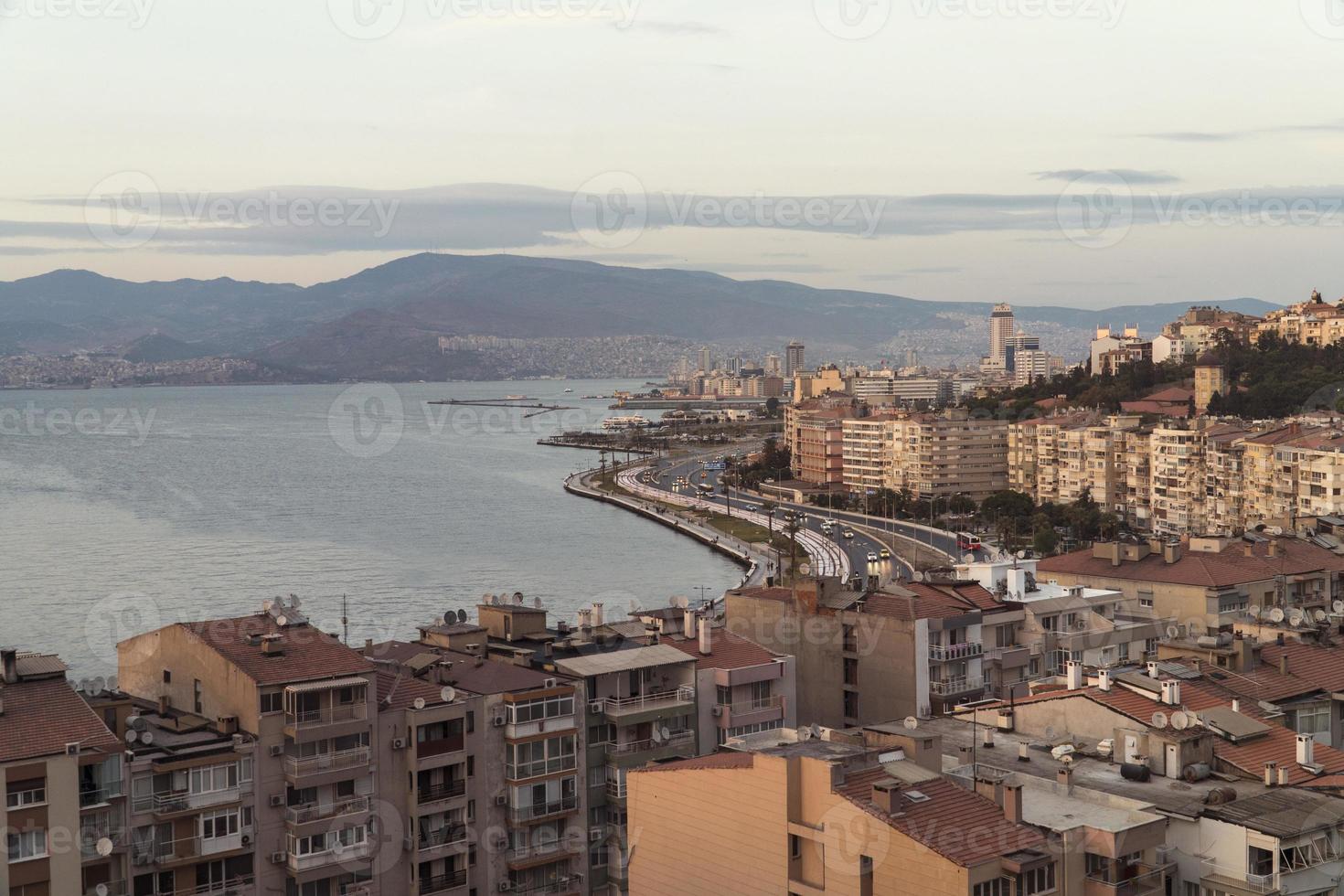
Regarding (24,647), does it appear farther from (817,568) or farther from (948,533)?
(948,533)

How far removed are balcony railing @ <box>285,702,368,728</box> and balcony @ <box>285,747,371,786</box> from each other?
0.19m

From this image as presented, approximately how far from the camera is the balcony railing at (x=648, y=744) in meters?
9.98

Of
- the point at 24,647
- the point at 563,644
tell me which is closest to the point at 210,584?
the point at 24,647

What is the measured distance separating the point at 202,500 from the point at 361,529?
10047 mm

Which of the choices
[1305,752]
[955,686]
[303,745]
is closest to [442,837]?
[303,745]

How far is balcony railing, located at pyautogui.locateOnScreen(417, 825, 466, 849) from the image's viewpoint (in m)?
9.13

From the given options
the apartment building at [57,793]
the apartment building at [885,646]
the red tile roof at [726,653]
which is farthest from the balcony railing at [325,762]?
the apartment building at [885,646]

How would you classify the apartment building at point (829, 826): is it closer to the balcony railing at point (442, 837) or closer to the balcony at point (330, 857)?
the balcony railing at point (442, 837)

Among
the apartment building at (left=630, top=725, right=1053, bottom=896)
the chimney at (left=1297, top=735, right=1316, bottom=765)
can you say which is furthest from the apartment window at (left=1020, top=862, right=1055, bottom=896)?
the chimney at (left=1297, top=735, right=1316, bottom=765)

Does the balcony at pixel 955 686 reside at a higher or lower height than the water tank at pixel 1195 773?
lower

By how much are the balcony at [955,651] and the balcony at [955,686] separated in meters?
0.18

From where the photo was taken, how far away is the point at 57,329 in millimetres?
194125

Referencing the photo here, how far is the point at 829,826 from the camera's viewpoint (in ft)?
23.1

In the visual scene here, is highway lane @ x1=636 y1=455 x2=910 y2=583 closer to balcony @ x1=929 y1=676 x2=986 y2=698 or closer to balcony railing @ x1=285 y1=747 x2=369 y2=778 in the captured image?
balcony @ x1=929 y1=676 x2=986 y2=698
